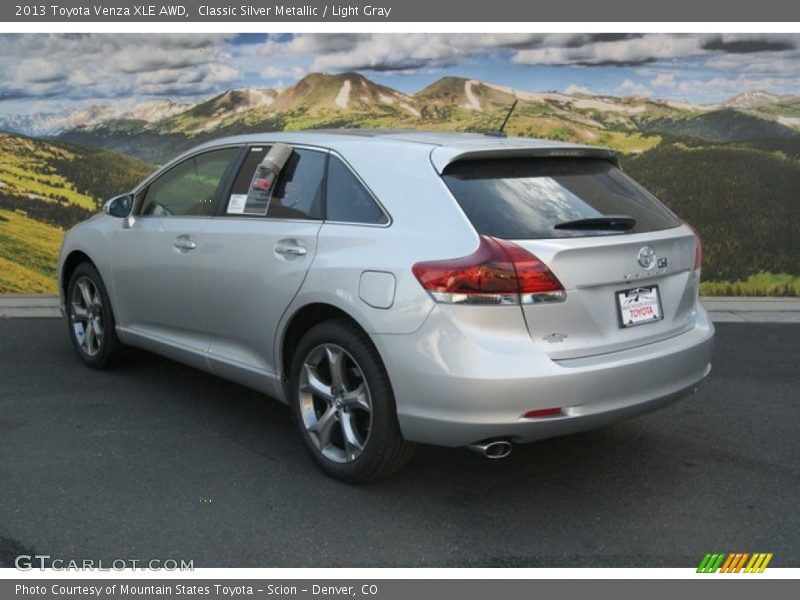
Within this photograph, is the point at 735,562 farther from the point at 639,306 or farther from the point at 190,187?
the point at 190,187

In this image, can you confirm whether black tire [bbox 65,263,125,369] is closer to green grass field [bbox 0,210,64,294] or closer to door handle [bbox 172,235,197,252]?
door handle [bbox 172,235,197,252]

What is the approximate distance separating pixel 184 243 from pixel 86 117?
5501mm

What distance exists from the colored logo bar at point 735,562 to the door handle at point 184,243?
3.03 metres

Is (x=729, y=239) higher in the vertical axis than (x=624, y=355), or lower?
lower

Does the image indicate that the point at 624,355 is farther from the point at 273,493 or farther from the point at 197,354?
the point at 197,354

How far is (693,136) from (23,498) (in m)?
8.05

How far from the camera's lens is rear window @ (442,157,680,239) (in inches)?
144

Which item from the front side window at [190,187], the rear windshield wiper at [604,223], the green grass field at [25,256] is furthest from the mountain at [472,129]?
the rear windshield wiper at [604,223]

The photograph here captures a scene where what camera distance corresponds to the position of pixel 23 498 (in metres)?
3.90

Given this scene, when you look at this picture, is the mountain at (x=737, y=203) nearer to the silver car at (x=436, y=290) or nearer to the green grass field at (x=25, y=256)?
the silver car at (x=436, y=290)

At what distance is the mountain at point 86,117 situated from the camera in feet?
31.4

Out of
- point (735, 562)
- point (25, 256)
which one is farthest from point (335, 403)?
point (25, 256)

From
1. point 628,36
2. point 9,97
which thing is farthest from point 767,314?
point 9,97

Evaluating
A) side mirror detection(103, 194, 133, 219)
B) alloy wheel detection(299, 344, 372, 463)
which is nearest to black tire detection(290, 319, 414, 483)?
alloy wheel detection(299, 344, 372, 463)
